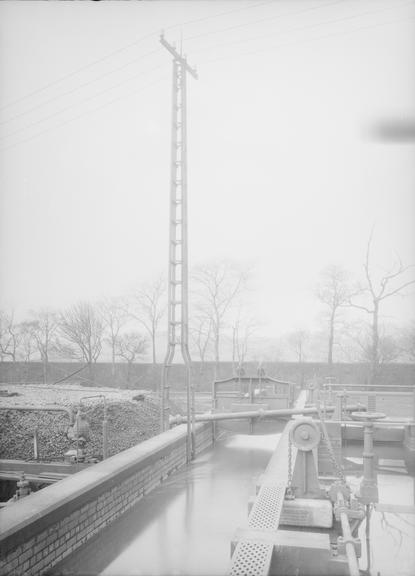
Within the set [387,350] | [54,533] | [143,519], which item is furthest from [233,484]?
[387,350]

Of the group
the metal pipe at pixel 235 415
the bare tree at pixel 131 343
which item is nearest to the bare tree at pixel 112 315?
the bare tree at pixel 131 343

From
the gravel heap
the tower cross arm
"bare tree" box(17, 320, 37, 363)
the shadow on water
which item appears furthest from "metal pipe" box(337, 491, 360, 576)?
"bare tree" box(17, 320, 37, 363)

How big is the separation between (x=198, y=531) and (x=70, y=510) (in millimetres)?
2116

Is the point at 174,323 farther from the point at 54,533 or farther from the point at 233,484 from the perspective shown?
the point at 54,533

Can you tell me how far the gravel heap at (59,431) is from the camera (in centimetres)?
1603

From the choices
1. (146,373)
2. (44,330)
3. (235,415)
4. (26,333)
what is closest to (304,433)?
(235,415)

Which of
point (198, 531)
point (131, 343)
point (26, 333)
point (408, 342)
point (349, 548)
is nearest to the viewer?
point (349, 548)

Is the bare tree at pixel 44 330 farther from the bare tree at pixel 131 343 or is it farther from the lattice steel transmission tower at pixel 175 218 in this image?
the lattice steel transmission tower at pixel 175 218

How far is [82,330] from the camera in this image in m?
39.6

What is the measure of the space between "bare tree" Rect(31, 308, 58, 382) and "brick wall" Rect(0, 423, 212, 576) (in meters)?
34.2

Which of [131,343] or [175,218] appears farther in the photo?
[131,343]

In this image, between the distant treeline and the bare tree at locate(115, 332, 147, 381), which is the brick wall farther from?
the bare tree at locate(115, 332, 147, 381)

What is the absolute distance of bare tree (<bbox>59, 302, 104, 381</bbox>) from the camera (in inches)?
1517

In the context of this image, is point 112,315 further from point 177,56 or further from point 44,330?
point 177,56
